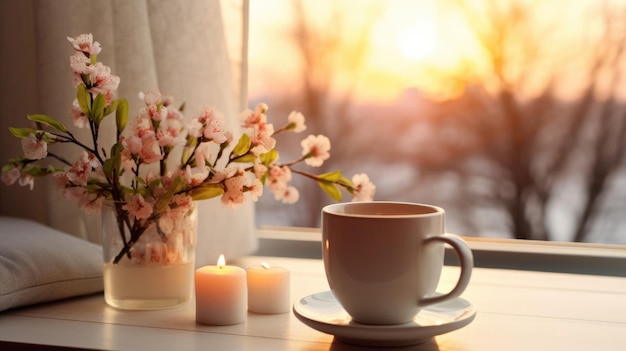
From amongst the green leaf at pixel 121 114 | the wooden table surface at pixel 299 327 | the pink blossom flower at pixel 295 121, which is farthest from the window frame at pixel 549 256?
the green leaf at pixel 121 114

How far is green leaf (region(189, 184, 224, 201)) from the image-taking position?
0.99 meters

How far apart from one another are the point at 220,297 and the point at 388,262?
232mm

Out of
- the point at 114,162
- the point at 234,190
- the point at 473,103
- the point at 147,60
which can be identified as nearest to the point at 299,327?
the point at 234,190

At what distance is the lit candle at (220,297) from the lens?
0.93m

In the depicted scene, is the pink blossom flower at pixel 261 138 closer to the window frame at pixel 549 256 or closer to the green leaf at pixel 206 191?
the green leaf at pixel 206 191

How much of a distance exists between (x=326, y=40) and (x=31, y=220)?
2.94 ft

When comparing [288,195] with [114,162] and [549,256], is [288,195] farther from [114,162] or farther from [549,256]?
[549,256]

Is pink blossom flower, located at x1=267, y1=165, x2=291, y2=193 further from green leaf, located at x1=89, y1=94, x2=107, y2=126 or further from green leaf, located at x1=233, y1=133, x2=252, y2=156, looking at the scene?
green leaf, located at x1=89, y1=94, x2=107, y2=126

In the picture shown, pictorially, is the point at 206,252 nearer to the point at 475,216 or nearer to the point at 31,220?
the point at 31,220

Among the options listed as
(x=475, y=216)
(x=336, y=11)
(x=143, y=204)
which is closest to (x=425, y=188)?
(x=475, y=216)

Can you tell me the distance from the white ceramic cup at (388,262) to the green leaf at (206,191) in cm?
21

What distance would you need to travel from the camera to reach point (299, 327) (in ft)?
3.03

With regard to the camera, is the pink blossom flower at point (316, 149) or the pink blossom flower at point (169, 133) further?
the pink blossom flower at point (316, 149)

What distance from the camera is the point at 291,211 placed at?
2014 mm
